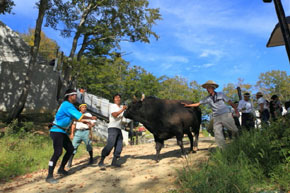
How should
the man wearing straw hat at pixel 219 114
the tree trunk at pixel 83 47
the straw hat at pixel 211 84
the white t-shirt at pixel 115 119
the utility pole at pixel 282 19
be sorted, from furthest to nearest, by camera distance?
the tree trunk at pixel 83 47
the white t-shirt at pixel 115 119
the straw hat at pixel 211 84
the man wearing straw hat at pixel 219 114
the utility pole at pixel 282 19

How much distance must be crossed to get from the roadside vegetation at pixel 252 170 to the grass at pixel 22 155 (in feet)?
18.5

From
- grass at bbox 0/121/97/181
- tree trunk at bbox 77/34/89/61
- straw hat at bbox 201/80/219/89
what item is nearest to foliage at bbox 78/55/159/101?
tree trunk at bbox 77/34/89/61

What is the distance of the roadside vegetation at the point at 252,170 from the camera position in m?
3.39

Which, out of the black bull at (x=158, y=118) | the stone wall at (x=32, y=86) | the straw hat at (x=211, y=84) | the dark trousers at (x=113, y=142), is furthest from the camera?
the stone wall at (x=32, y=86)

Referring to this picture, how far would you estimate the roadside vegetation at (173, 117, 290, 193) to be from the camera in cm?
339

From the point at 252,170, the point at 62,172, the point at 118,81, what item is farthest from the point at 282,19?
the point at 118,81

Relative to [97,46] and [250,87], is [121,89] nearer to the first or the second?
[97,46]

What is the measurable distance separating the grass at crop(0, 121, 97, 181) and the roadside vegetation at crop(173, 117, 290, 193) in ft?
18.5

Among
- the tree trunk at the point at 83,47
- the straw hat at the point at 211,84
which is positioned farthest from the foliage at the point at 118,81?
the straw hat at the point at 211,84

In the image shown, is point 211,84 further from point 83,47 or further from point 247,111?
point 83,47

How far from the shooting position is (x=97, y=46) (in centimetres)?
1778

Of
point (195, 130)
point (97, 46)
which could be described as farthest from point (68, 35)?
point (195, 130)

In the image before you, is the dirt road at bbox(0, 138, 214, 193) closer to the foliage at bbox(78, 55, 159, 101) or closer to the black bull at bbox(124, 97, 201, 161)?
the black bull at bbox(124, 97, 201, 161)

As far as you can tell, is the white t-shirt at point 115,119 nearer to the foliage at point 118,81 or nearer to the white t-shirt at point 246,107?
the white t-shirt at point 246,107
